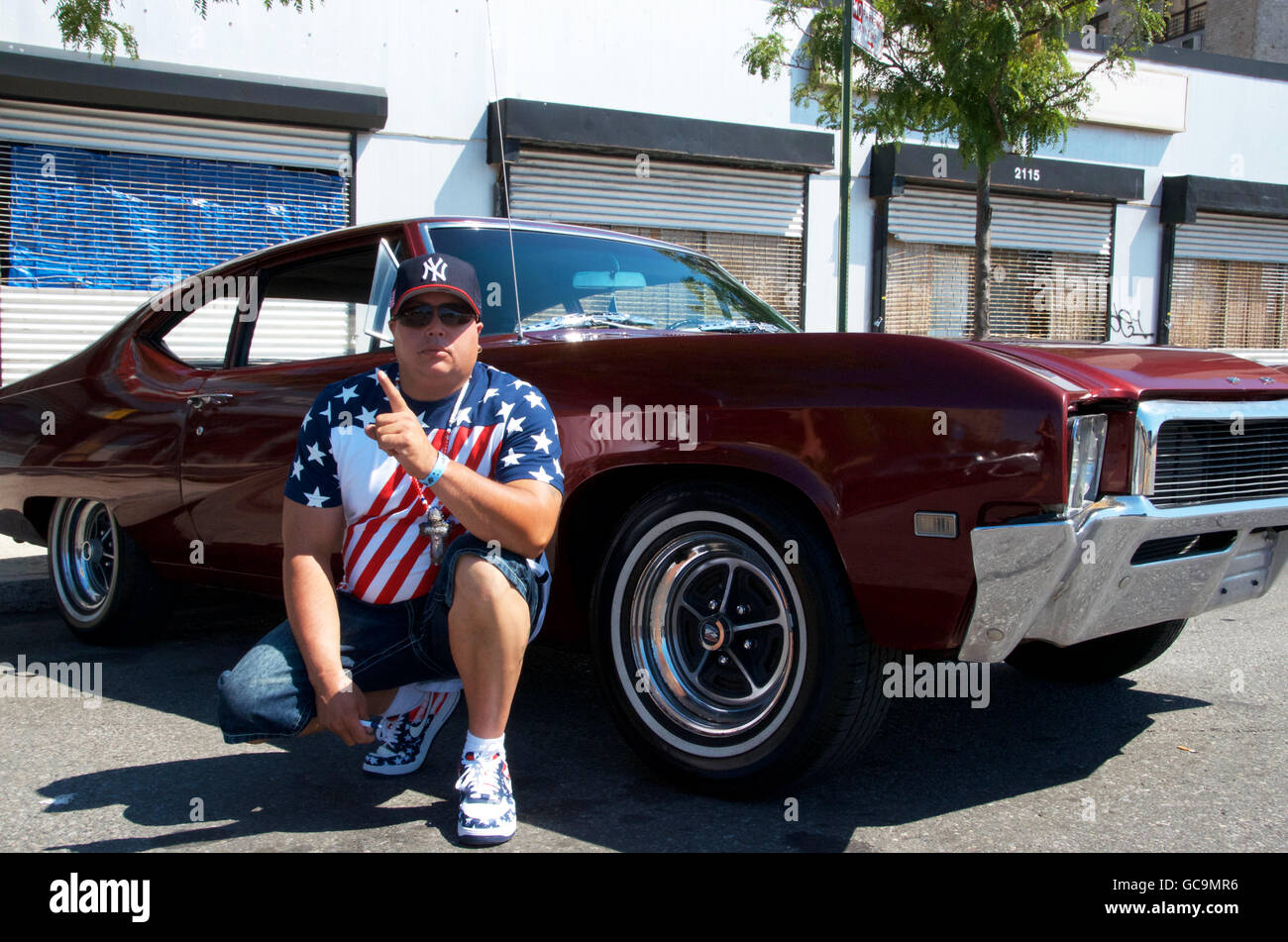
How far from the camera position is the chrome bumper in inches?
93.4

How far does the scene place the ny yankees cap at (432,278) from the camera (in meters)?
2.65

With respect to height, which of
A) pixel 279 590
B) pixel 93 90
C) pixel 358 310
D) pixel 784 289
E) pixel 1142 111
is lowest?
pixel 279 590

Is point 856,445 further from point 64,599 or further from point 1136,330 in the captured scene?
point 1136,330

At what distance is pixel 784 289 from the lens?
1384 cm

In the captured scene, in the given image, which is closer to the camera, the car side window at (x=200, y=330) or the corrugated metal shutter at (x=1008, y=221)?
the car side window at (x=200, y=330)

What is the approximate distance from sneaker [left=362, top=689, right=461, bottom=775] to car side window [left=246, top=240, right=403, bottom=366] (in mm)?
1348

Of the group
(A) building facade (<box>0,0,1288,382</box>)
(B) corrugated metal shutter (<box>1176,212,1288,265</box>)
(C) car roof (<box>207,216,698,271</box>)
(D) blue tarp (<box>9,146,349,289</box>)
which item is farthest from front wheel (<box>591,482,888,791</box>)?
(B) corrugated metal shutter (<box>1176,212,1288,265</box>)

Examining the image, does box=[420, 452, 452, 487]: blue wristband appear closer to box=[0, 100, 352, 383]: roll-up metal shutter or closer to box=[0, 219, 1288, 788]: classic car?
box=[0, 219, 1288, 788]: classic car

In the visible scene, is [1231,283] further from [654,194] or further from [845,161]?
[845,161]

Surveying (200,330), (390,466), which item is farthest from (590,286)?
(200,330)

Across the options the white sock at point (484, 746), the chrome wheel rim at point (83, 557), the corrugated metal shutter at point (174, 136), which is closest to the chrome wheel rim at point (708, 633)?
the white sock at point (484, 746)

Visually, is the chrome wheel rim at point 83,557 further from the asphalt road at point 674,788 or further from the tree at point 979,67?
the tree at point 979,67
